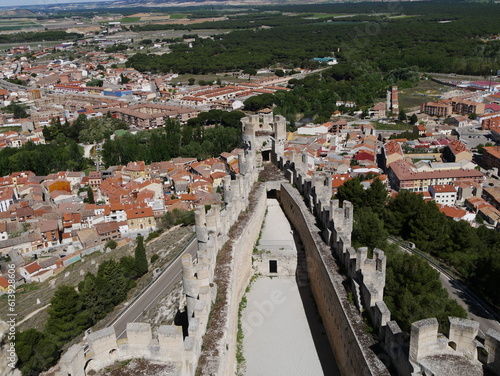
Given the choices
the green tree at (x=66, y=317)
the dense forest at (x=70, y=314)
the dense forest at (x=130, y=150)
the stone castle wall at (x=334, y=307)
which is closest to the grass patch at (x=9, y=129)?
the dense forest at (x=130, y=150)

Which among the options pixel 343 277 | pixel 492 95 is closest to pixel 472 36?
pixel 492 95

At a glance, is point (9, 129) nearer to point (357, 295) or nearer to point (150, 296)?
point (150, 296)

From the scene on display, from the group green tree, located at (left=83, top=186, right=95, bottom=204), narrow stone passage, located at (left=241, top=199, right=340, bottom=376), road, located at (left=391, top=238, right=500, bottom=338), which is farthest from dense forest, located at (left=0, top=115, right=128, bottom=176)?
road, located at (left=391, top=238, right=500, bottom=338)

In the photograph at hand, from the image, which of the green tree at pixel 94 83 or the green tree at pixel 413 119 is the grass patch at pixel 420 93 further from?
the green tree at pixel 94 83

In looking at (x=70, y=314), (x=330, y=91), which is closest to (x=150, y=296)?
(x=70, y=314)

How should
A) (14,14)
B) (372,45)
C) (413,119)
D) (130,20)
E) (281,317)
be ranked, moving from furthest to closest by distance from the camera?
(14,14) → (130,20) → (372,45) → (413,119) → (281,317)

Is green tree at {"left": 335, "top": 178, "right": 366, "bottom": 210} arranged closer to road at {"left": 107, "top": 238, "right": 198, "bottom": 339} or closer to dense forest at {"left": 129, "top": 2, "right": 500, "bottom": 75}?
road at {"left": 107, "top": 238, "right": 198, "bottom": 339}

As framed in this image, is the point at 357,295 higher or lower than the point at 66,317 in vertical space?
higher

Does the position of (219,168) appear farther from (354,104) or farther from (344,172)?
(354,104)
